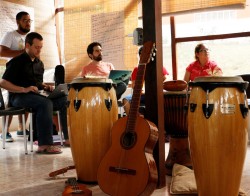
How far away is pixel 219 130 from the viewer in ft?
5.57

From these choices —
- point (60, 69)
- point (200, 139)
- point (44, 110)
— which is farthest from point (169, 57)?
point (200, 139)

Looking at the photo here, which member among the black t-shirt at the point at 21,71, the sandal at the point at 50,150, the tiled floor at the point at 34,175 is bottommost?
the tiled floor at the point at 34,175

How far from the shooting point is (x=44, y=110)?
11.1 ft

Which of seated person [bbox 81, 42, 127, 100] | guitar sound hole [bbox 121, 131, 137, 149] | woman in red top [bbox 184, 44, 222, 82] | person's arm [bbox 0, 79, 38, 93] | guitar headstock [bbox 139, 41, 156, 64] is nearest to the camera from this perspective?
guitar sound hole [bbox 121, 131, 137, 149]

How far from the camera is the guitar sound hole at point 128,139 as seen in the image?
6.40 ft

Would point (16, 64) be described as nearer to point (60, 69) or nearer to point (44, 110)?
point (44, 110)

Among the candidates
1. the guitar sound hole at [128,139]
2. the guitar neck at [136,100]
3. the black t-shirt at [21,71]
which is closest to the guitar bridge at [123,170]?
the guitar sound hole at [128,139]

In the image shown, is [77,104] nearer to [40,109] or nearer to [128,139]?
[128,139]

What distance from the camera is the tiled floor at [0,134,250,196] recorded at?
209 cm

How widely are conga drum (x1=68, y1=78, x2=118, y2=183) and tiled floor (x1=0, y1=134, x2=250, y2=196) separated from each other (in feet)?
0.54

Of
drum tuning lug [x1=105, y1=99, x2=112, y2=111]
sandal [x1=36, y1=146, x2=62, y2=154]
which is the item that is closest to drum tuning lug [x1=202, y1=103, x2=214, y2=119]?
drum tuning lug [x1=105, y1=99, x2=112, y2=111]

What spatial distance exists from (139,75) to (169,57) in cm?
310

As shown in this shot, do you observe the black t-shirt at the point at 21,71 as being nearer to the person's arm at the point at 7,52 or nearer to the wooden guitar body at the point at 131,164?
the person's arm at the point at 7,52

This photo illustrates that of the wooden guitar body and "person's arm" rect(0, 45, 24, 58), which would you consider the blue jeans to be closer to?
"person's arm" rect(0, 45, 24, 58)
